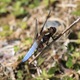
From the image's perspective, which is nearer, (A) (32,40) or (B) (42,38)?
(B) (42,38)

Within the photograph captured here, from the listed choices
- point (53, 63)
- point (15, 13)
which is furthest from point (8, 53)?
point (15, 13)

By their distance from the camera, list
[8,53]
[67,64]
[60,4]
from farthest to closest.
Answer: [60,4], [8,53], [67,64]

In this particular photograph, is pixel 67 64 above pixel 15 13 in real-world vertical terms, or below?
below

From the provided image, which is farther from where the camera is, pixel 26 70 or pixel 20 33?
pixel 20 33

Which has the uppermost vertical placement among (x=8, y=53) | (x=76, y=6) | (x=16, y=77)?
(x=76, y=6)

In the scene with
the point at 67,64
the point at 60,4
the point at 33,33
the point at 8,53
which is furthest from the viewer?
the point at 60,4

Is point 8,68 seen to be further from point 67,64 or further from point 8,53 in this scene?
point 67,64

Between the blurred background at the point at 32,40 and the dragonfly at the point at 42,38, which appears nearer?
the dragonfly at the point at 42,38

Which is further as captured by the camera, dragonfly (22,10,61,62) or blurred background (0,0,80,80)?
blurred background (0,0,80,80)
